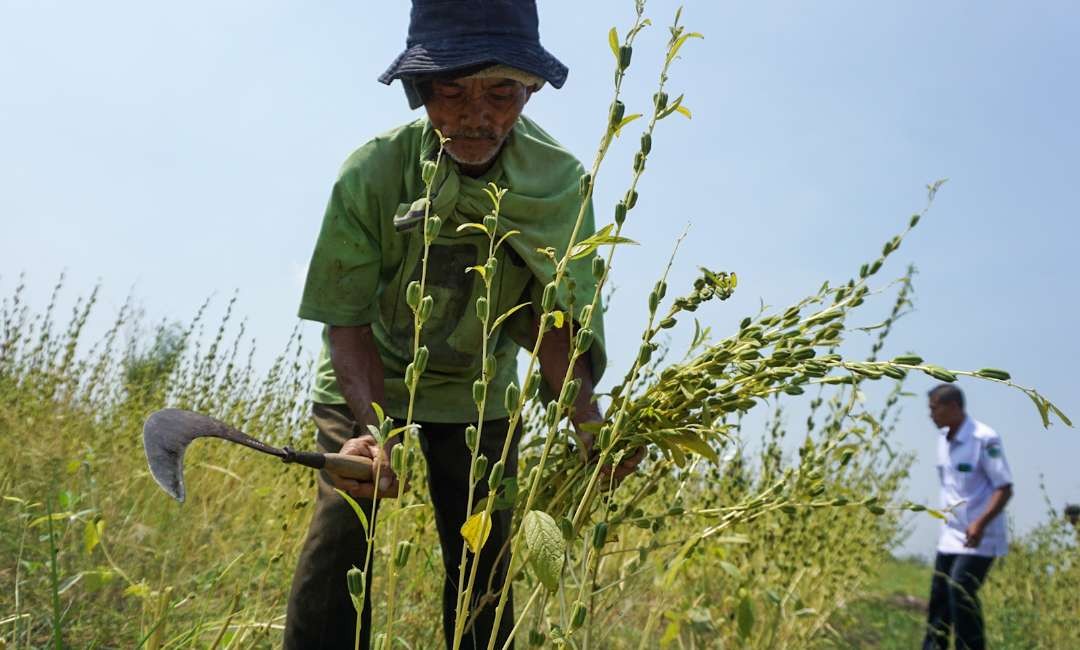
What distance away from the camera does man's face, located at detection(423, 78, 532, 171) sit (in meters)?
2.03

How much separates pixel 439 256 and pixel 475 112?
0.39 metres

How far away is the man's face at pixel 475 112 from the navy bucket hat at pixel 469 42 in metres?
0.05

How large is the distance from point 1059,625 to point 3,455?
20.8 ft

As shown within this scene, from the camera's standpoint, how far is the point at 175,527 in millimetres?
3750

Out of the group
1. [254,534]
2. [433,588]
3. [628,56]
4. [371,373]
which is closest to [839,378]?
[628,56]

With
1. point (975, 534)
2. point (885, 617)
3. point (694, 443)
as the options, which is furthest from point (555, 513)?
point (885, 617)

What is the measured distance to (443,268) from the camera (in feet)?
7.47

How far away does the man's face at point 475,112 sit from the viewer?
2.03 meters

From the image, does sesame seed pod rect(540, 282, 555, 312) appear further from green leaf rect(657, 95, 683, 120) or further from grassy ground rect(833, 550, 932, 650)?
grassy ground rect(833, 550, 932, 650)

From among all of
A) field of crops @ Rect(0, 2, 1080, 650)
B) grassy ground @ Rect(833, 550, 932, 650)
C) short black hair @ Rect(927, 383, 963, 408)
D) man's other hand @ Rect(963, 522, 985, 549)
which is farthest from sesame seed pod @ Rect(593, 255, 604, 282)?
short black hair @ Rect(927, 383, 963, 408)

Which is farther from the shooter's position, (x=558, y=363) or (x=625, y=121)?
(x=558, y=363)

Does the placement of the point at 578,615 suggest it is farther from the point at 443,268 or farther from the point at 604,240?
the point at 443,268

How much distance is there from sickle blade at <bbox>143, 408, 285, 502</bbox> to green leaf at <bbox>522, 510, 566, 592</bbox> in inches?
22.9

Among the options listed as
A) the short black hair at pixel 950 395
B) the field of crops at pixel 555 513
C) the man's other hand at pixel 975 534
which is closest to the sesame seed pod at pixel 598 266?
the field of crops at pixel 555 513
